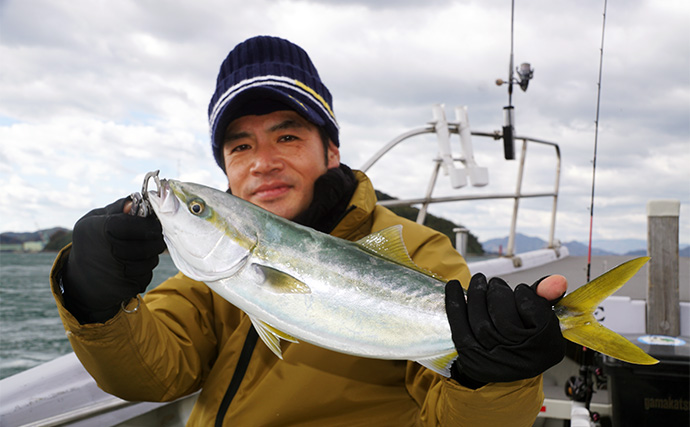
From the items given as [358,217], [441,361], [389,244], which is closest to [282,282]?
[389,244]

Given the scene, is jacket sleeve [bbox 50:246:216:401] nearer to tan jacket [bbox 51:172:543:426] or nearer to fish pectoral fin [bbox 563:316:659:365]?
tan jacket [bbox 51:172:543:426]

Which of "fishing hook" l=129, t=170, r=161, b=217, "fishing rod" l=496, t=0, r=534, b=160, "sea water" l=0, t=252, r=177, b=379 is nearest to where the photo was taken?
"fishing hook" l=129, t=170, r=161, b=217

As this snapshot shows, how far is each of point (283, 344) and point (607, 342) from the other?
165cm

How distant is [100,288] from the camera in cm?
197

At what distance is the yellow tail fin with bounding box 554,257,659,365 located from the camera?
1.56 meters

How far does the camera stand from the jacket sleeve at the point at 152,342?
2178 mm

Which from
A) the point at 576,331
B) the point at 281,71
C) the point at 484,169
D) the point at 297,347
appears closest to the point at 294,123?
the point at 281,71

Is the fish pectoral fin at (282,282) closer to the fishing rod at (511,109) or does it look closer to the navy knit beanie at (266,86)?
the navy knit beanie at (266,86)

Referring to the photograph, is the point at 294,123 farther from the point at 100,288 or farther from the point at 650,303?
the point at 650,303

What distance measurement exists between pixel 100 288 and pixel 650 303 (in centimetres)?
502

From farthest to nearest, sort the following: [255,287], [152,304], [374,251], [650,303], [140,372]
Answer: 1. [650,303]
2. [152,304]
3. [140,372]
4. [374,251]
5. [255,287]

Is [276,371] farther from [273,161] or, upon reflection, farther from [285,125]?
[285,125]

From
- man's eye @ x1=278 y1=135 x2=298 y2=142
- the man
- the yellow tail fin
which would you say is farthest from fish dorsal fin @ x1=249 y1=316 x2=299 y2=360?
man's eye @ x1=278 y1=135 x2=298 y2=142

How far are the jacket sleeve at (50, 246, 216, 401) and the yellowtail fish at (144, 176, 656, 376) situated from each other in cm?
72
